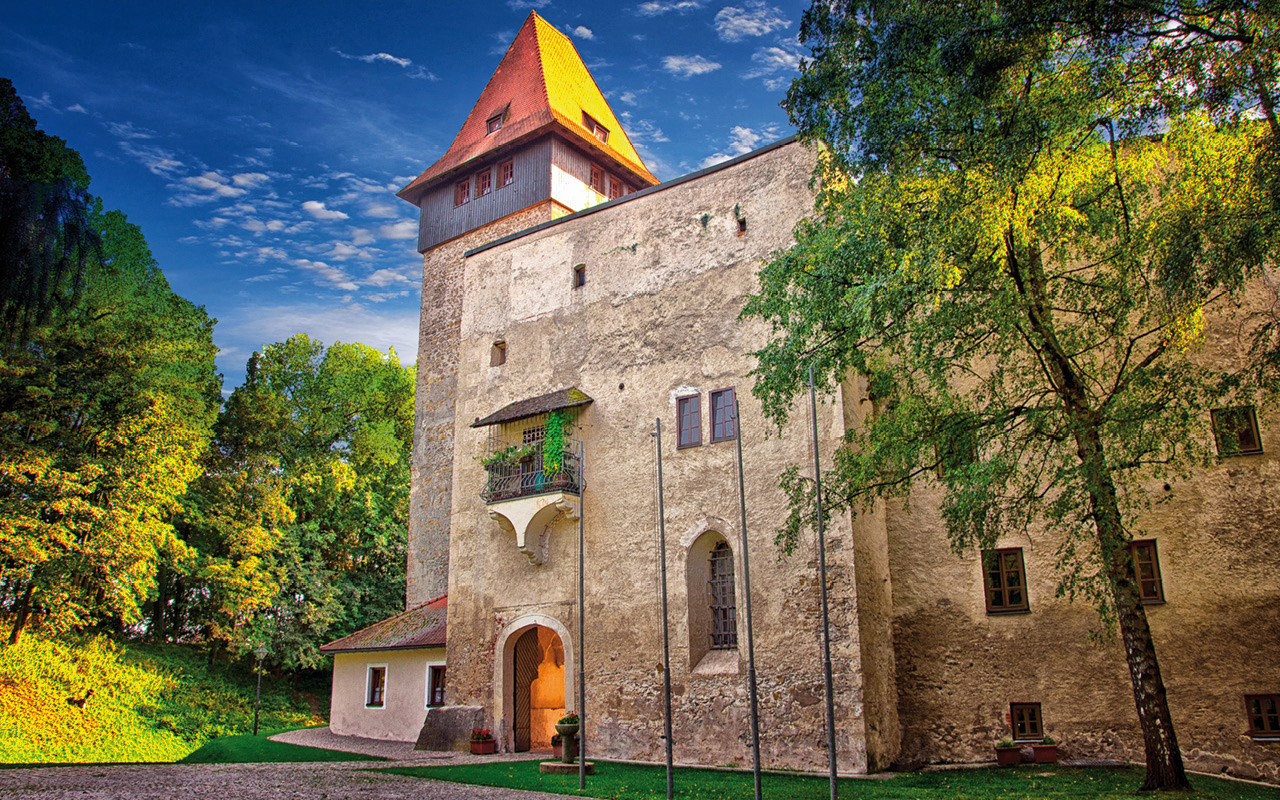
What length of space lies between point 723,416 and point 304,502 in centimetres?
2155

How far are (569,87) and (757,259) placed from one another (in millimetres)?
15943

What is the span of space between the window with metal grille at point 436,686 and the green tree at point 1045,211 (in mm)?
14319

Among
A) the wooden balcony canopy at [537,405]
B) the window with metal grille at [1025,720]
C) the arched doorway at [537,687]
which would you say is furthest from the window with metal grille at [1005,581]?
the arched doorway at [537,687]

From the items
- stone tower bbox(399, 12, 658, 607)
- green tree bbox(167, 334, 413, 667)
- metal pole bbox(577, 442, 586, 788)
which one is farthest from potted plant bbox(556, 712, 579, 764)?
green tree bbox(167, 334, 413, 667)

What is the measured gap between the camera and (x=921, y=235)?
1092 centimetres

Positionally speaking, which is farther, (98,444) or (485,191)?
(485,191)

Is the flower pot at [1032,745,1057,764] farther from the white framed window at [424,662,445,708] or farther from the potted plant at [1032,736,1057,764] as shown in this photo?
the white framed window at [424,662,445,708]

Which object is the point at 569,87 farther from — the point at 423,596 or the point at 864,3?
the point at 864,3

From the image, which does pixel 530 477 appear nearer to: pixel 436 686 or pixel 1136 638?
pixel 436 686

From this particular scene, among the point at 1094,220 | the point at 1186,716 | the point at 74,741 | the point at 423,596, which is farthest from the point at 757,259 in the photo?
the point at 74,741

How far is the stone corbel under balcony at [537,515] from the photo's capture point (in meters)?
18.0

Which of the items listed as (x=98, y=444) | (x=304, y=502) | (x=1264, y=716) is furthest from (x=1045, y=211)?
(x=304, y=502)

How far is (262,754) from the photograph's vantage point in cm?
1875

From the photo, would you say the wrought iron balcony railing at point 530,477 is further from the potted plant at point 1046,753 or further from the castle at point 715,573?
the potted plant at point 1046,753
